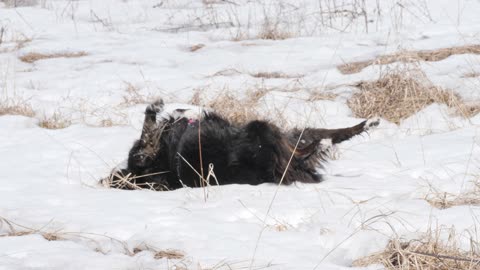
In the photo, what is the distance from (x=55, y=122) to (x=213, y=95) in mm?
1308

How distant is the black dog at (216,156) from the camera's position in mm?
3846

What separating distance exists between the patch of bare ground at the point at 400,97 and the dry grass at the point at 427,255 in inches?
108

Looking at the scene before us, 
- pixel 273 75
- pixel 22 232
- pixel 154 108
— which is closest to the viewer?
pixel 22 232

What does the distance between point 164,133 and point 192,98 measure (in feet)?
5.29

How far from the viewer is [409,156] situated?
4.26 meters

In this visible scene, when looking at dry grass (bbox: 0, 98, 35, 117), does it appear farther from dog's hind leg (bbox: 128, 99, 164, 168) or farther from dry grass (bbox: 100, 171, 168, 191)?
dry grass (bbox: 100, 171, 168, 191)

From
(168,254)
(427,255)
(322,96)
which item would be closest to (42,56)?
(322,96)

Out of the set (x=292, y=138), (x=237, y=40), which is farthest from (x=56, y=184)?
(x=237, y=40)

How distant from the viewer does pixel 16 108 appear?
5.64 metres

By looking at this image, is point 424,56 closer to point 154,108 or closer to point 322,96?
point 322,96

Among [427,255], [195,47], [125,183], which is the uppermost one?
[195,47]

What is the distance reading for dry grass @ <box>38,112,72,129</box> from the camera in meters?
5.36


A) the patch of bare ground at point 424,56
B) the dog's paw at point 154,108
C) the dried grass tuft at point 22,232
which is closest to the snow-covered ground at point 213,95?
the dried grass tuft at point 22,232

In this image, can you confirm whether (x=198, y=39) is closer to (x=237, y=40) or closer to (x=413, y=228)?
(x=237, y=40)
